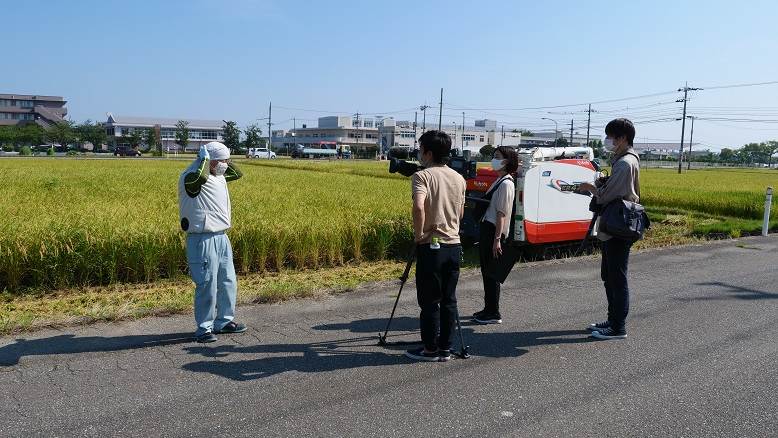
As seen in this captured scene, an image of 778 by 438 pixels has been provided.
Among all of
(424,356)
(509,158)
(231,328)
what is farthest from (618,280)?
(231,328)

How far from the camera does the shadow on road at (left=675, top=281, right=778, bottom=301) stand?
21.8 feet

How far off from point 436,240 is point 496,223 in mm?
1148

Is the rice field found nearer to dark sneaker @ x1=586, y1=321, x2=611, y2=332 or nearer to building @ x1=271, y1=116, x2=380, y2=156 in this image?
dark sneaker @ x1=586, y1=321, x2=611, y2=332

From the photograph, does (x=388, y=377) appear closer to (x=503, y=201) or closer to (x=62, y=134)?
(x=503, y=201)

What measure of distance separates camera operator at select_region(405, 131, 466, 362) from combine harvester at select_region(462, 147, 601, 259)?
12.4 ft

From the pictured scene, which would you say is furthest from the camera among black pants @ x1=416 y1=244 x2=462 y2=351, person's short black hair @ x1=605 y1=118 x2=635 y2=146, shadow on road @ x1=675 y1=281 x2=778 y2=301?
shadow on road @ x1=675 y1=281 x2=778 y2=301

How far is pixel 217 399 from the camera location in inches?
143

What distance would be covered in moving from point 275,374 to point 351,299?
2.22 metres

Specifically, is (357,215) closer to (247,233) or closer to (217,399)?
(247,233)

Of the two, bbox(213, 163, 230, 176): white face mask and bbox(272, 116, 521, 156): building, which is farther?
bbox(272, 116, 521, 156): building

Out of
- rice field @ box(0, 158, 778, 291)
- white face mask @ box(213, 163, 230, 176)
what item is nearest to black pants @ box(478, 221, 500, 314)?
white face mask @ box(213, 163, 230, 176)

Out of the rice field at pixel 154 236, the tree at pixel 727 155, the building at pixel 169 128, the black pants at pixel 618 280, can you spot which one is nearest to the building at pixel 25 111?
the building at pixel 169 128

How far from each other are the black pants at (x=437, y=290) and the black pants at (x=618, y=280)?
154 centimetres

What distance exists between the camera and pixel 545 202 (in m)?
8.86
